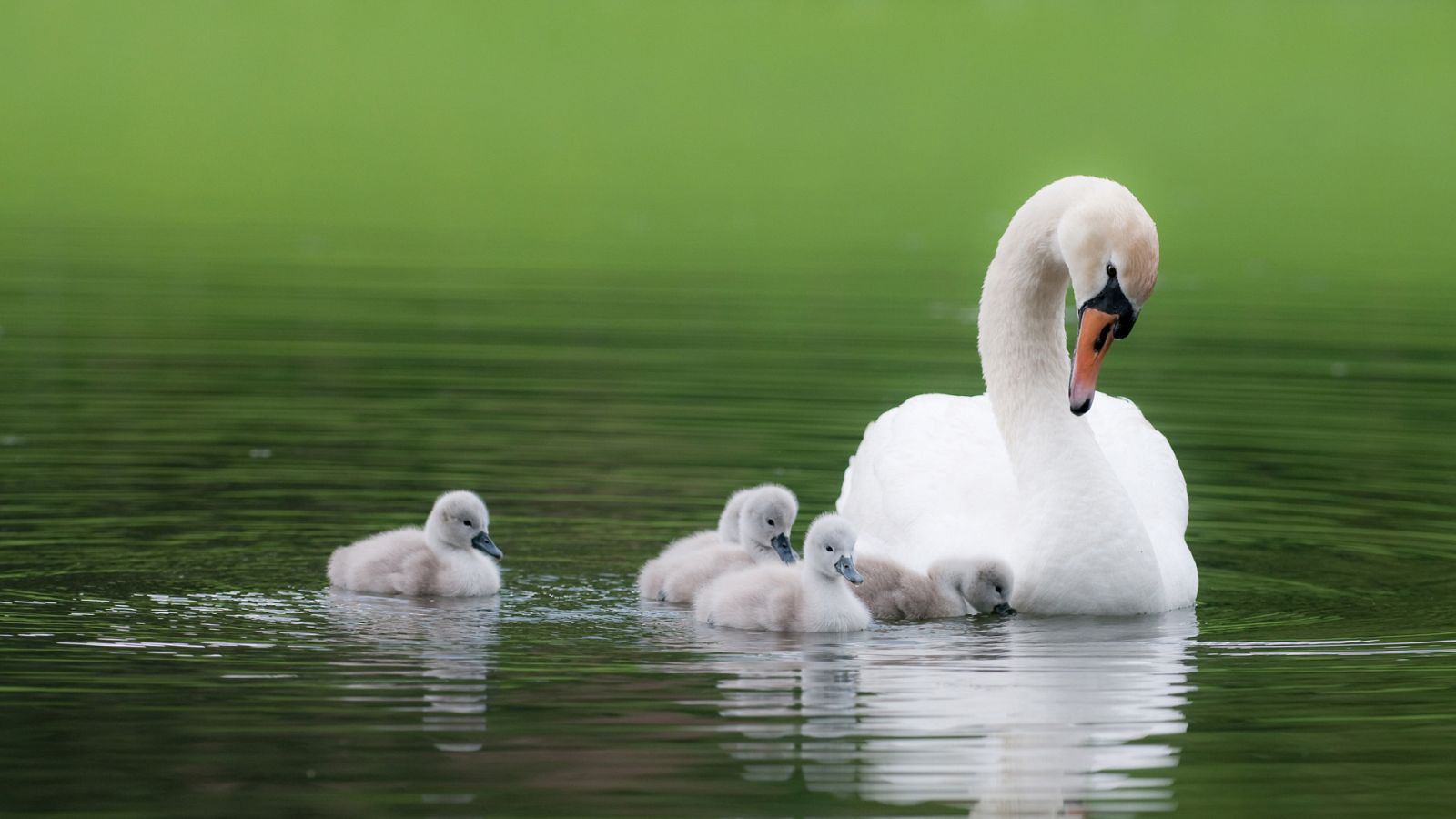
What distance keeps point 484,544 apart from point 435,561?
21cm

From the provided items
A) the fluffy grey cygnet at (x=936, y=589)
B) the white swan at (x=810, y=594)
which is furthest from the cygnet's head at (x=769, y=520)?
the white swan at (x=810, y=594)

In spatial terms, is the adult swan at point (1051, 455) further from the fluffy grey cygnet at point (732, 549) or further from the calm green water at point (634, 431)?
the fluffy grey cygnet at point (732, 549)

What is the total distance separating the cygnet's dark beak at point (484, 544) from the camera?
33.6 feet

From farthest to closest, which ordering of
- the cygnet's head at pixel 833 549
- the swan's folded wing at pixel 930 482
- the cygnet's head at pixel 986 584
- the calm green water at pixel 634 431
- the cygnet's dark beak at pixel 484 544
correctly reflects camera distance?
the swan's folded wing at pixel 930 482
the cygnet's dark beak at pixel 484 544
the cygnet's head at pixel 986 584
the cygnet's head at pixel 833 549
the calm green water at pixel 634 431

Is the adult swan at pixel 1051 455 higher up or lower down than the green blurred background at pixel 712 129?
lower down

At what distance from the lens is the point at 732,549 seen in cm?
1044

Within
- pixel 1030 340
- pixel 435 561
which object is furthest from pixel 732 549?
pixel 1030 340

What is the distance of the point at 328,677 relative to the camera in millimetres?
8367

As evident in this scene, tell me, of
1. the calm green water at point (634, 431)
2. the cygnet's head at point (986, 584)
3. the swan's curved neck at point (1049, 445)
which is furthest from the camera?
the swan's curved neck at point (1049, 445)

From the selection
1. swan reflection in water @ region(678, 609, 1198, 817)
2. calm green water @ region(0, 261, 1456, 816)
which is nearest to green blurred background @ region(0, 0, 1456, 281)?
calm green water @ region(0, 261, 1456, 816)

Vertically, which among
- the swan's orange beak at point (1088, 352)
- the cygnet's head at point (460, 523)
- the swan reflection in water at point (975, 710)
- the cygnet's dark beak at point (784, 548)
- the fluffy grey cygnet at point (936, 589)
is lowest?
the swan reflection in water at point (975, 710)

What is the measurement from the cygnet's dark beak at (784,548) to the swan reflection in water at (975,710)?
90cm

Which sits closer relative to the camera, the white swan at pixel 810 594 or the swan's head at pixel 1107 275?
the white swan at pixel 810 594

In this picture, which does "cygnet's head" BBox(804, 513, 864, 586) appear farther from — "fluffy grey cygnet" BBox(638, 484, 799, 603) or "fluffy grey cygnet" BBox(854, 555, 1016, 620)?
"fluffy grey cygnet" BBox(638, 484, 799, 603)
